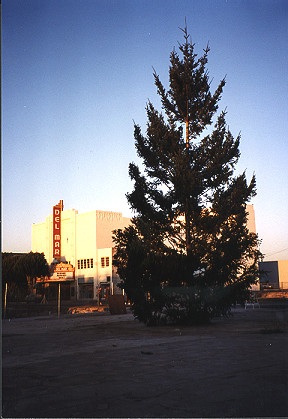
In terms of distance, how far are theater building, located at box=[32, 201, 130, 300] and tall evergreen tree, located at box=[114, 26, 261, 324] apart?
42.1 metres

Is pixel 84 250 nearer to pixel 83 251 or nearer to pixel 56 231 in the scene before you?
pixel 83 251

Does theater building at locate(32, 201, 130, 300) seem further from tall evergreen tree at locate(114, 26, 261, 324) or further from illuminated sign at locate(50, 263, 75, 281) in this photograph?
tall evergreen tree at locate(114, 26, 261, 324)

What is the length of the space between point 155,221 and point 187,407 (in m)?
12.1

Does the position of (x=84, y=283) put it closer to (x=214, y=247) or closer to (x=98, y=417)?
(x=214, y=247)

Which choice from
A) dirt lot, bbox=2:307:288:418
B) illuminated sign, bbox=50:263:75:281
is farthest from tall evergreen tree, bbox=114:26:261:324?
illuminated sign, bbox=50:263:75:281

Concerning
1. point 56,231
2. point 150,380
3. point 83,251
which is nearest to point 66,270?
point 83,251

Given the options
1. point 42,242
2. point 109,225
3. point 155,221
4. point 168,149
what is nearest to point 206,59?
point 168,149

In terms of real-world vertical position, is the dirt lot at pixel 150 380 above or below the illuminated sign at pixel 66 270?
below

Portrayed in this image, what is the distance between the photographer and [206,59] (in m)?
17.1

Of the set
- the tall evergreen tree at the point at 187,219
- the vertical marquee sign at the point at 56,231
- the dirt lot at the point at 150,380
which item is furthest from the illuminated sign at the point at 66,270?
the dirt lot at the point at 150,380

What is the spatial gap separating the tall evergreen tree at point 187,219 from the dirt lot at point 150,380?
16.4ft

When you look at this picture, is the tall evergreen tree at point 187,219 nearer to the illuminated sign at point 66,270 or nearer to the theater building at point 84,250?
the theater building at point 84,250

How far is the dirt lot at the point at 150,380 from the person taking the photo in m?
4.05

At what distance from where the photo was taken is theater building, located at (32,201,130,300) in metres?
59.2
